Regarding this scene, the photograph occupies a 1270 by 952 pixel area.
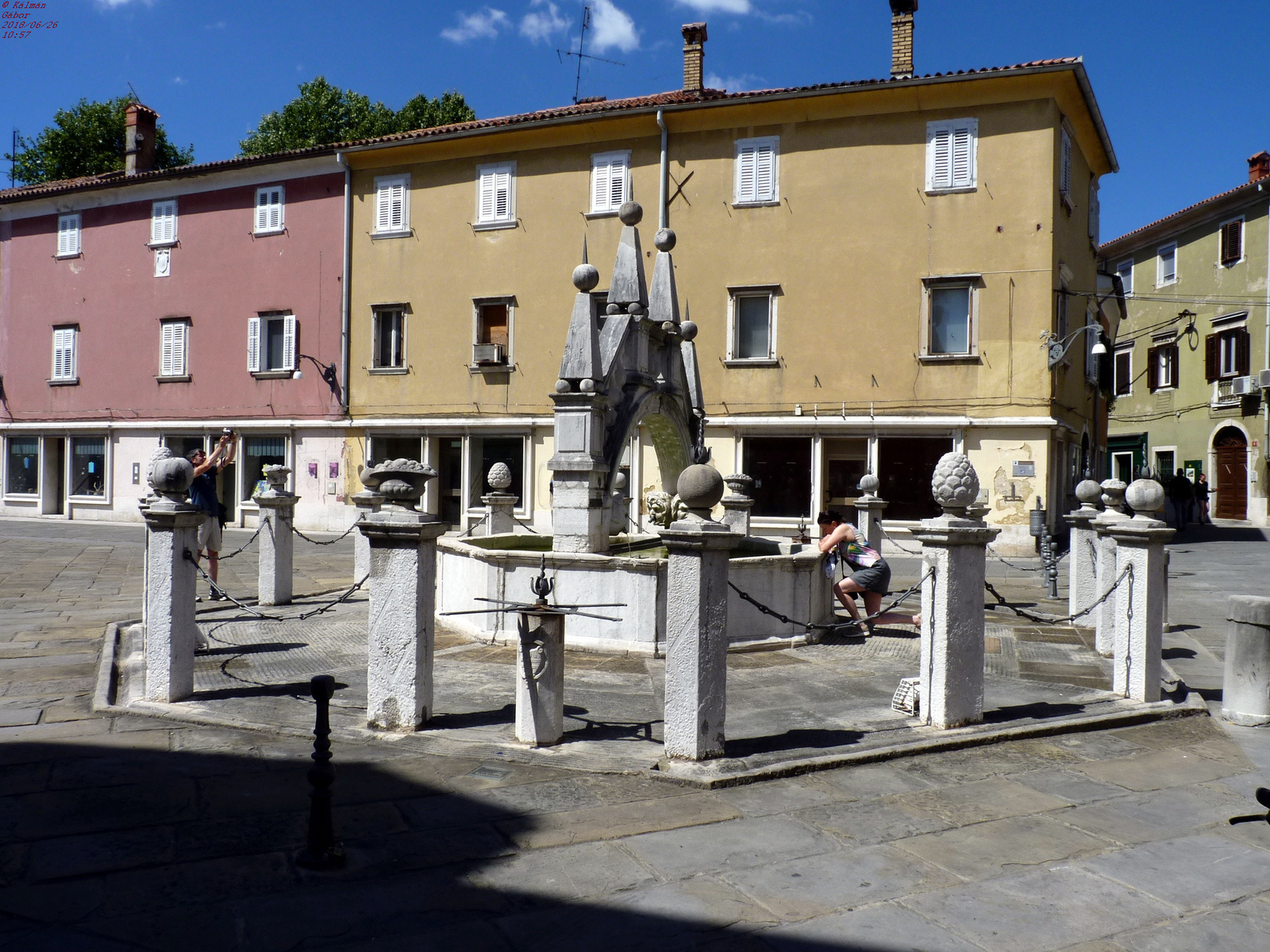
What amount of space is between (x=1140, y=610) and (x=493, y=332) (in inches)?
712

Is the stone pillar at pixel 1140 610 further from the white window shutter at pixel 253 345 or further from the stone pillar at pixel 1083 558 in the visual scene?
the white window shutter at pixel 253 345

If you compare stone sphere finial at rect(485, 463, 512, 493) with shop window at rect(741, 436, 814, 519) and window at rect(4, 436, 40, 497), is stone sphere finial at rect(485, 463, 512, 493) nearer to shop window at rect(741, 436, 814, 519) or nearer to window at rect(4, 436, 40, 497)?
shop window at rect(741, 436, 814, 519)

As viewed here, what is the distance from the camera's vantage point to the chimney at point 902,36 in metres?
21.0

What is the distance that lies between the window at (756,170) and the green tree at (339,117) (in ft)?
58.2

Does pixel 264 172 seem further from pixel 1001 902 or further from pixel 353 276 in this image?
pixel 1001 902

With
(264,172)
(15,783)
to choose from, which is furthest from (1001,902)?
(264,172)

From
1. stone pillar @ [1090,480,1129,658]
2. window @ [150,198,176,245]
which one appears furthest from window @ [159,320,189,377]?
stone pillar @ [1090,480,1129,658]

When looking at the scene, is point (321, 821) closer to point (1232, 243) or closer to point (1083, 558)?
point (1083, 558)

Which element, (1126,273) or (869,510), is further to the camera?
(1126,273)

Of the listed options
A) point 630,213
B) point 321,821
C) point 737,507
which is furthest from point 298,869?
point 737,507

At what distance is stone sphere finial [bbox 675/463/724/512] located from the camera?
5.60 metres

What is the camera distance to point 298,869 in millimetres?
4043

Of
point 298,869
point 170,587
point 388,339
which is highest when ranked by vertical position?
point 388,339

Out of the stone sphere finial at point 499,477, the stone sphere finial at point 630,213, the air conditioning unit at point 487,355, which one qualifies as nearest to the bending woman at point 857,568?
the stone sphere finial at point 630,213
